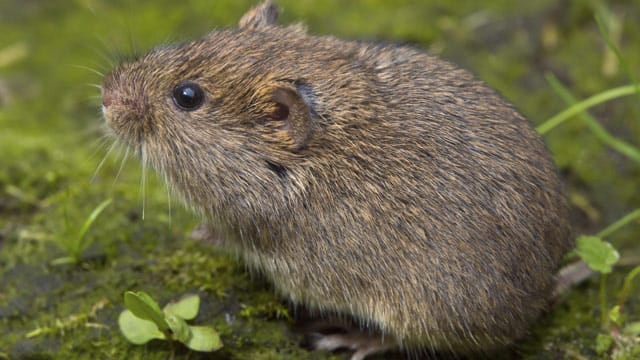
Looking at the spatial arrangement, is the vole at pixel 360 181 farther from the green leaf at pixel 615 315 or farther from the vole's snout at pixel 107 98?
the green leaf at pixel 615 315

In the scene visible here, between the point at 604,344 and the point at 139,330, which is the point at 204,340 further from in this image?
the point at 604,344

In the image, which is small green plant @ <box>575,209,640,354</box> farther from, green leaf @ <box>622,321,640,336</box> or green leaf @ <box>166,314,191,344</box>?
green leaf @ <box>166,314,191,344</box>

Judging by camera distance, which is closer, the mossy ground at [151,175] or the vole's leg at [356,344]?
Result: the vole's leg at [356,344]

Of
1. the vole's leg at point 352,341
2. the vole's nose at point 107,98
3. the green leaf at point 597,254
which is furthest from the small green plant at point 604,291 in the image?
the vole's nose at point 107,98

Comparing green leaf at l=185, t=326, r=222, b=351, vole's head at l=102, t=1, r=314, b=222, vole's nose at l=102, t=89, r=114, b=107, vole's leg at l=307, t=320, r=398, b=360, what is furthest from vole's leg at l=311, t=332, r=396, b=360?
vole's nose at l=102, t=89, r=114, b=107

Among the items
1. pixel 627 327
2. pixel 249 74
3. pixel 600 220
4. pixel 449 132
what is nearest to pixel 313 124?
pixel 249 74
